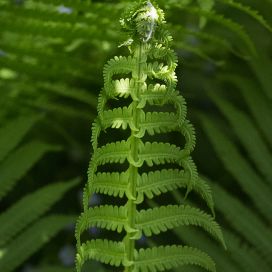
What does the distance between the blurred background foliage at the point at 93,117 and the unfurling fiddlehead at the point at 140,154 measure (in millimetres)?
325

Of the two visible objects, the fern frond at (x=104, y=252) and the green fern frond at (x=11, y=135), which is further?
the green fern frond at (x=11, y=135)

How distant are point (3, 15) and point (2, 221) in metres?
0.58

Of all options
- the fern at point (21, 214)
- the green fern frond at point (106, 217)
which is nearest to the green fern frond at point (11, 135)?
the fern at point (21, 214)

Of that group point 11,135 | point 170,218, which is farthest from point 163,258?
point 11,135

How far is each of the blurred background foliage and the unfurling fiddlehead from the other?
325mm

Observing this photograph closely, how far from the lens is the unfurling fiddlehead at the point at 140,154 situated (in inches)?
35.8

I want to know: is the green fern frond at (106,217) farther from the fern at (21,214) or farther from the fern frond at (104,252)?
the fern at (21,214)

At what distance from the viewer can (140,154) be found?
926 millimetres

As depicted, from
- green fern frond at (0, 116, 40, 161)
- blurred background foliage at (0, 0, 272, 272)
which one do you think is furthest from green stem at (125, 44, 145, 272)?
green fern frond at (0, 116, 40, 161)

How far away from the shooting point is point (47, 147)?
1479 mm

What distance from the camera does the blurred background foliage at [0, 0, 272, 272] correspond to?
1312 mm

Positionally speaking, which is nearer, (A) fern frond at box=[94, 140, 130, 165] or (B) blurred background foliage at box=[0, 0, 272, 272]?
(A) fern frond at box=[94, 140, 130, 165]

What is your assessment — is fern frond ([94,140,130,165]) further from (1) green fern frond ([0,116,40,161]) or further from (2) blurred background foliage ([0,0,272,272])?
(1) green fern frond ([0,116,40,161])

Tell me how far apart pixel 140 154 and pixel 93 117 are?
0.85 meters
